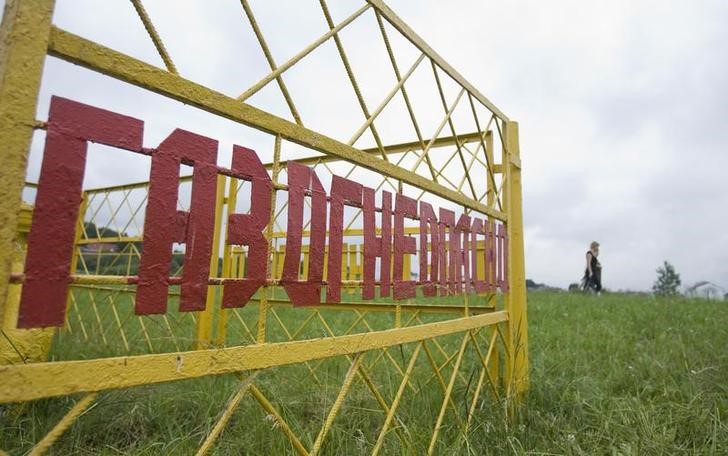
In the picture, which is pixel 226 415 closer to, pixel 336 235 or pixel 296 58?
pixel 336 235

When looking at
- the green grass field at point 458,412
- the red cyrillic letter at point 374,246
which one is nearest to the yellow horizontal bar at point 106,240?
the green grass field at point 458,412

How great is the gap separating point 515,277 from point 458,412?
1.06 meters

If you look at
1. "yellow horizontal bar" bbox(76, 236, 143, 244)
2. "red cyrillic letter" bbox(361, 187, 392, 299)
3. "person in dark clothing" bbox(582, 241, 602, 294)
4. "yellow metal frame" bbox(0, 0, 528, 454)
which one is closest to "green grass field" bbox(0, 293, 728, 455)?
"yellow metal frame" bbox(0, 0, 528, 454)

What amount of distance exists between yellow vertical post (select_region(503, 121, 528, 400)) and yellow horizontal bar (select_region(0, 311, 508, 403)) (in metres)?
1.76

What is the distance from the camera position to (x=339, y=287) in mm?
1540

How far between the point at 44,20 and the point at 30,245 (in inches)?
17.7

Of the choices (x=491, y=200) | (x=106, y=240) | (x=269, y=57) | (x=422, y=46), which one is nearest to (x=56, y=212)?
(x=269, y=57)

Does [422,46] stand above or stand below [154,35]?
above

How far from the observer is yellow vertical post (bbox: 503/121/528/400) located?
2889 millimetres

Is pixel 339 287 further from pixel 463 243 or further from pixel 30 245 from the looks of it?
pixel 463 243

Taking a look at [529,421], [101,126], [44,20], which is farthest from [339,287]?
[529,421]

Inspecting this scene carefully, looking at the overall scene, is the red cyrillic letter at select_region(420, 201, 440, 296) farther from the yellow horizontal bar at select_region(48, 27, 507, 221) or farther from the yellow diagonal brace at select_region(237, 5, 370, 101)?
the yellow diagonal brace at select_region(237, 5, 370, 101)

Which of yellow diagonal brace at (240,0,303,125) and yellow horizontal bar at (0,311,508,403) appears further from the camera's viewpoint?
yellow diagonal brace at (240,0,303,125)

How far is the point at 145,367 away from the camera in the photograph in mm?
951
